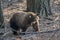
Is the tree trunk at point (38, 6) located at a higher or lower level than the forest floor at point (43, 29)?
higher

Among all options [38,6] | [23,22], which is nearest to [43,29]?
[23,22]

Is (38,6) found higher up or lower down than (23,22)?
higher up

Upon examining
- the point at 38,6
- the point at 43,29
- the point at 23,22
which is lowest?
the point at 43,29

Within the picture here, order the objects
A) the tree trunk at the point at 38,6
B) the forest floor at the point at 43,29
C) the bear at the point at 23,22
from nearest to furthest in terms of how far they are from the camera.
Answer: the forest floor at the point at 43,29
the bear at the point at 23,22
the tree trunk at the point at 38,6

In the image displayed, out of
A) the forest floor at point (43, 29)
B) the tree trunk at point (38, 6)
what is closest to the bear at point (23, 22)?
the forest floor at point (43, 29)

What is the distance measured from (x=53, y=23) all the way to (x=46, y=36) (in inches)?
93.9

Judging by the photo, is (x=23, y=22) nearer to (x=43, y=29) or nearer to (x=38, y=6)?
(x=43, y=29)

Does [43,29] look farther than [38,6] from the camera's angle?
No

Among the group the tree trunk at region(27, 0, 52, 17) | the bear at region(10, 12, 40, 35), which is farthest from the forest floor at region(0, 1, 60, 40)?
the tree trunk at region(27, 0, 52, 17)

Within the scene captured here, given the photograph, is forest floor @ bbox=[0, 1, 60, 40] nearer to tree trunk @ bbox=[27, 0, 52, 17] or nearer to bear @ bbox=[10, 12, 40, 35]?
bear @ bbox=[10, 12, 40, 35]

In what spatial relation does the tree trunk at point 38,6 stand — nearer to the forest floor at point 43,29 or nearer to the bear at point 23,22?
the forest floor at point 43,29

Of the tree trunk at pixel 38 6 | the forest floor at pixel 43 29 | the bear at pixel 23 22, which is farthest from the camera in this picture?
the tree trunk at pixel 38 6

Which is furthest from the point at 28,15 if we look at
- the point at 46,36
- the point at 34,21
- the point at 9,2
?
the point at 9,2

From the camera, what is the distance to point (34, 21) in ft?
27.5
